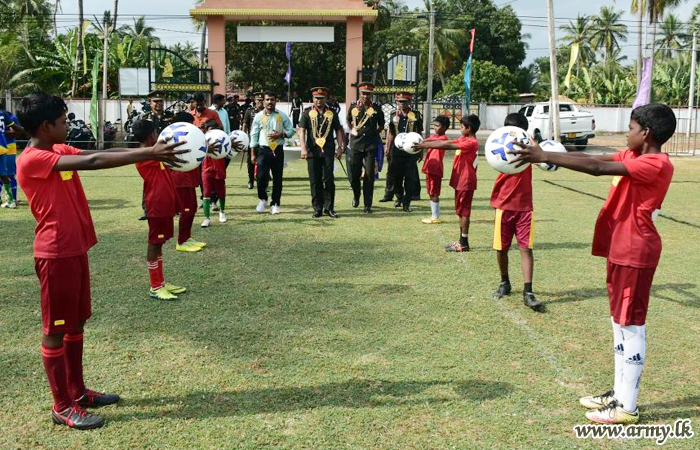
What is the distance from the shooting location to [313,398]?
4.05m

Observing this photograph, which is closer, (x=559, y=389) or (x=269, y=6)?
(x=559, y=389)

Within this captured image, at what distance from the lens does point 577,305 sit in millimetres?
5984

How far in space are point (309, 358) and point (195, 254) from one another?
3.63 metres

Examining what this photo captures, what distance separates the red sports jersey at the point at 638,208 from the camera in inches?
144

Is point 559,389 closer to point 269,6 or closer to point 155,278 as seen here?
point 155,278

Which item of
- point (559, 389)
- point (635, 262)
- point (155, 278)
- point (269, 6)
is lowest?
point (559, 389)

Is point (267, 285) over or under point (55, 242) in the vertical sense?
under

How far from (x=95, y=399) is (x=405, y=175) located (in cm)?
811

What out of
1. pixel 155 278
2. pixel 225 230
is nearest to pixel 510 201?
pixel 155 278

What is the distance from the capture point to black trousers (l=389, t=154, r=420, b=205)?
36.9 feet

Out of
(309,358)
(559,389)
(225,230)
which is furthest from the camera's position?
(225,230)

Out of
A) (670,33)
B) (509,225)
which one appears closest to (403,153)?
(509,225)

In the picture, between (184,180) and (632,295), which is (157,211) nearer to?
(184,180)

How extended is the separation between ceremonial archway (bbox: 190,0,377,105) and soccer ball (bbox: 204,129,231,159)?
579 inches
